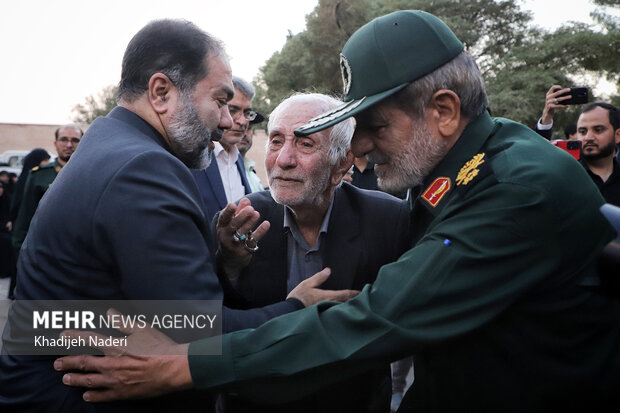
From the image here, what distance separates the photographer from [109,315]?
1540mm

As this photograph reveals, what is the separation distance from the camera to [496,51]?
1002 inches

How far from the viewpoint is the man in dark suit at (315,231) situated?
7.23 feet

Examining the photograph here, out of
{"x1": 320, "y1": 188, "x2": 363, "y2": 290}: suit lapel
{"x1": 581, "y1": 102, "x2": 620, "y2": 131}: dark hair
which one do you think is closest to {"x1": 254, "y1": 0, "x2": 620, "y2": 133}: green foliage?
{"x1": 581, "y1": 102, "x2": 620, "y2": 131}: dark hair

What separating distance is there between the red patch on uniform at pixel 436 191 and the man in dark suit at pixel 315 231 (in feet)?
2.22

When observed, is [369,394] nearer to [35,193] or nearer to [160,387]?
[160,387]

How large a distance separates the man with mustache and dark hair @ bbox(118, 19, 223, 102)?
4.32 m

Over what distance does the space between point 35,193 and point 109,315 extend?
5.14 metres

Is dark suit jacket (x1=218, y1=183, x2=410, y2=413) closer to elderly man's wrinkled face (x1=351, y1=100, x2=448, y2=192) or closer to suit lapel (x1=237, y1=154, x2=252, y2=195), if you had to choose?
elderly man's wrinkled face (x1=351, y1=100, x2=448, y2=192)

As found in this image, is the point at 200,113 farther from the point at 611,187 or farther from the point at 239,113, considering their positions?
the point at 611,187

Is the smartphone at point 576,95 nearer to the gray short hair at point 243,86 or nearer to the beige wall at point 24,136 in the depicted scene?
the gray short hair at point 243,86

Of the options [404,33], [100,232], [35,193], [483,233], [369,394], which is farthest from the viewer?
[35,193]

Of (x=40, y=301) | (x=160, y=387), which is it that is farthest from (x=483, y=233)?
(x=40, y=301)

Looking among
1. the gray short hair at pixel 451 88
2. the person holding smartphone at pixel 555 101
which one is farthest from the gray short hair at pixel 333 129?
the person holding smartphone at pixel 555 101

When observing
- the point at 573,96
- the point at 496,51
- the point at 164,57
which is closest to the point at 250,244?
the point at 164,57
